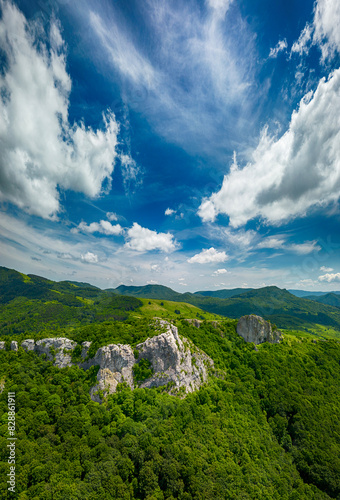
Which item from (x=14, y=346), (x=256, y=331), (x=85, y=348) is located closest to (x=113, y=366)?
(x=85, y=348)

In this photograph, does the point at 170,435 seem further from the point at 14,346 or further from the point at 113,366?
the point at 14,346

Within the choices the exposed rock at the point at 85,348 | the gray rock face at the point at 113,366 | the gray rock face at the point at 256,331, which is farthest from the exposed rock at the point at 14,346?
the gray rock face at the point at 256,331

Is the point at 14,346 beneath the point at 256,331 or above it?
beneath

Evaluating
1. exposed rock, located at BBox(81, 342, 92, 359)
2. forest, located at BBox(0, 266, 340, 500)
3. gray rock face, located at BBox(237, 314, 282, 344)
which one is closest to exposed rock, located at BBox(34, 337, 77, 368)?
forest, located at BBox(0, 266, 340, 500)

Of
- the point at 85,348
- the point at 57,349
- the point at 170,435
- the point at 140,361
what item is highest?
the point at 57,349

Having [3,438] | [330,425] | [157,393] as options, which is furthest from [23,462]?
[330,425]

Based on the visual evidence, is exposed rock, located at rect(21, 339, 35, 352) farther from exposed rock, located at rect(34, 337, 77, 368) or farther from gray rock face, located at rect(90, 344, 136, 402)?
gray rock face, located at rect(90, 344, 136, 402)

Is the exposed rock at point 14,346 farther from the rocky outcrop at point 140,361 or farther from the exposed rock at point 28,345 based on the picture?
the rocky outcrop at point 140,361
